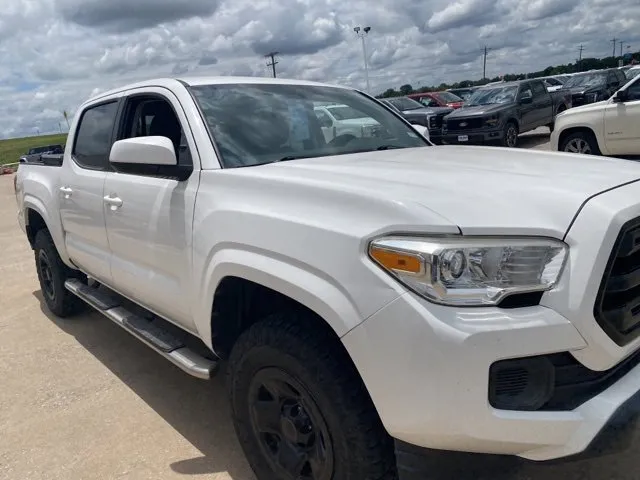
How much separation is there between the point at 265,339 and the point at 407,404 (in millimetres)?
729

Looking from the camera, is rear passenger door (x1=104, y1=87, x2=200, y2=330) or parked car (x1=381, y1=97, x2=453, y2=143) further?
parked car (x1=381, y1=97, x2=453, y2=143)

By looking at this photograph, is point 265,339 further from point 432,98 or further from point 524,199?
point 432,98

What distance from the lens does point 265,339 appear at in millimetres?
2410

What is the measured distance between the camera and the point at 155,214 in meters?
3.15

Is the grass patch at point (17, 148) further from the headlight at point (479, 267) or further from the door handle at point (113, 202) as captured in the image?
the headlight at point (479, 267)

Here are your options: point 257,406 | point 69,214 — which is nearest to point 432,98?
point 69,214

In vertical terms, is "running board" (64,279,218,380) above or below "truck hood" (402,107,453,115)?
below

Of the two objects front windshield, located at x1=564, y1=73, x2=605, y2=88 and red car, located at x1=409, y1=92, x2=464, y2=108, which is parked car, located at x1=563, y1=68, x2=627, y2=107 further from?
red car, located at x1=409, y1=92, x2=464, y2=108

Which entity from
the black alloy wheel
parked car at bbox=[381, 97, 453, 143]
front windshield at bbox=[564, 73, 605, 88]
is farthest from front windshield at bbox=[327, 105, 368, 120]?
front windshield at bbox=[564, 73, 605, 88]

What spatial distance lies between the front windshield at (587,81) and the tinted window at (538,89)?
17.2ft

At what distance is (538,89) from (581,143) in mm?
6978

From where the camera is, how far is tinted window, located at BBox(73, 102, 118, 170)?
4055 millimetres

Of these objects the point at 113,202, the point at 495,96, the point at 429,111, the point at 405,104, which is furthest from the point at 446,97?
the point at 113,202

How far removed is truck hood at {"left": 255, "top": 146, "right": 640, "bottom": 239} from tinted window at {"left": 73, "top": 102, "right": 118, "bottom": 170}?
174 cm
